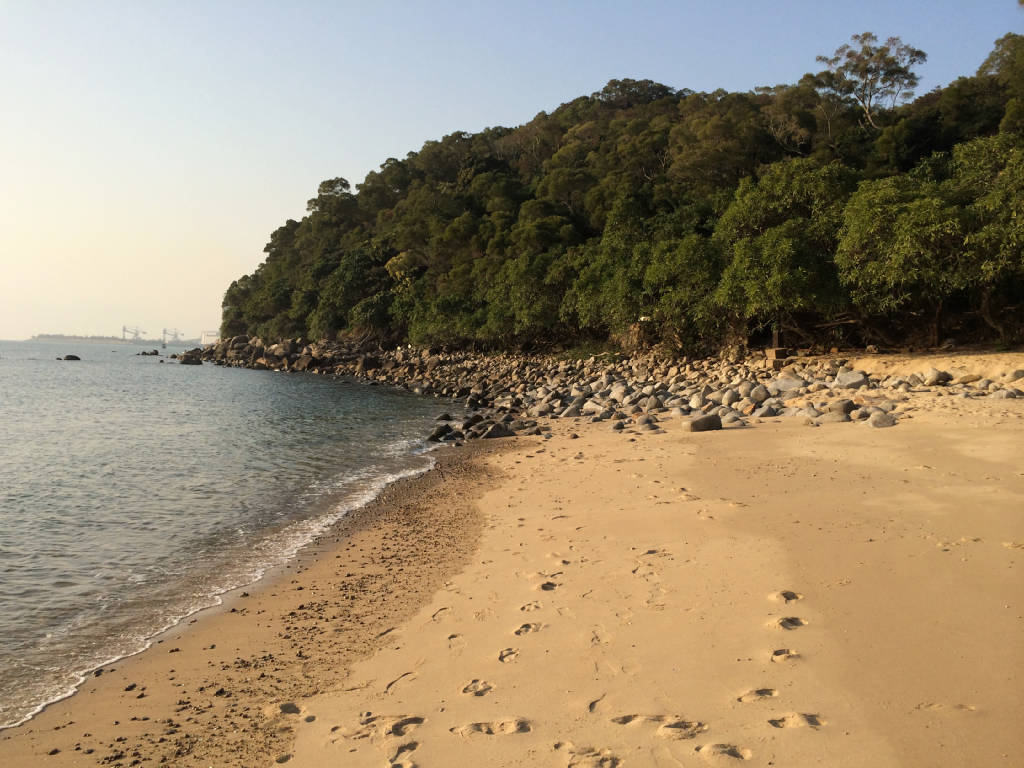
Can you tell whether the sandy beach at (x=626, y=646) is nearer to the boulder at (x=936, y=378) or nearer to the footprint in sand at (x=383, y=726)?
the footprint in sand at (x=383, y=726)

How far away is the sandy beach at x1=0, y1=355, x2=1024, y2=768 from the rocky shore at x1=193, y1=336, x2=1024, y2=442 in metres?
7.04

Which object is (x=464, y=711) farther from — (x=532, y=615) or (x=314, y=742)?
(x=532, y=615)

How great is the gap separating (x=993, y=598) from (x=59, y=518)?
38.5 ft

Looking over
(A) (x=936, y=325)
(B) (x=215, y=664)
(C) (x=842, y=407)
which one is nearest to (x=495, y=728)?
(B) (x=215, y=664)

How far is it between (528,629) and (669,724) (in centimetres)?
180

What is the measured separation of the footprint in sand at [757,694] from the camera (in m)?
3.92

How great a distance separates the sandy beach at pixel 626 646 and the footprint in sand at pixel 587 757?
14 millimetres

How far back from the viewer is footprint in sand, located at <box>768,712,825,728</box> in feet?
11.9

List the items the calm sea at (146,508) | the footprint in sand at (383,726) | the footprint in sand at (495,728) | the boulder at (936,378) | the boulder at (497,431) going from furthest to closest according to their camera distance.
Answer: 1. the boulder at (497,431)
2. the boulder at (936,378)
3. the calm sea at (146,508)
4. the footprint in sand at (383,726)
5. the footprint in sand at (495,728)

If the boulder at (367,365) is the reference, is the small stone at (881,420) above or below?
below

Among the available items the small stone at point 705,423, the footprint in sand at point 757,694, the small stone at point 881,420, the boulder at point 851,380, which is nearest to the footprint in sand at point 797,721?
the footprint in sand at point 757,694

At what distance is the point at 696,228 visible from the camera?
37781 millimetres

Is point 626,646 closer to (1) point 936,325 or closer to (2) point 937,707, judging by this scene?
(2) point 937,707

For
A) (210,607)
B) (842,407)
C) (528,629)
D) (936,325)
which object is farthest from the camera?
(936,325)
